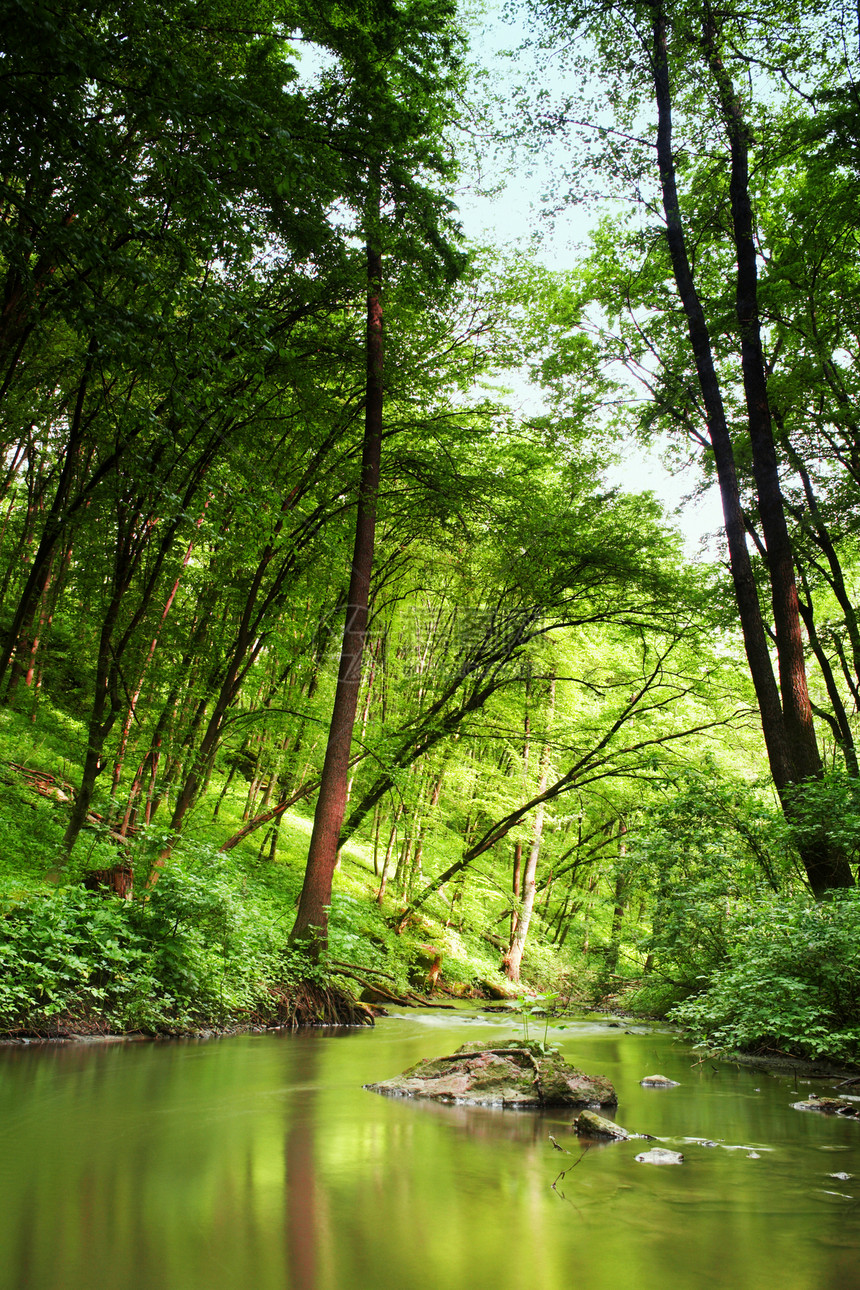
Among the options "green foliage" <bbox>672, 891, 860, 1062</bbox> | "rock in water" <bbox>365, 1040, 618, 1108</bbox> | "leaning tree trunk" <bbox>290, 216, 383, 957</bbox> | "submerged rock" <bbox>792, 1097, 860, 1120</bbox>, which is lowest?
"submerged rock" <bbox>792, 1097, 860, 1120</bbox>

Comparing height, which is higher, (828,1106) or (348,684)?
(348,684)

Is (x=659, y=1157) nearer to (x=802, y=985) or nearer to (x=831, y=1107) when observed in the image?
(x=831, y=1107)

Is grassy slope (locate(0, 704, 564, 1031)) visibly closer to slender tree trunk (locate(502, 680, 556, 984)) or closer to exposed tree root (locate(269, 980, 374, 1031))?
exposed tree root (locate(269, 980, 374, 1031))

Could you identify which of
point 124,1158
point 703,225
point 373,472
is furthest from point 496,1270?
point 703,225

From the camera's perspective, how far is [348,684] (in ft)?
32.9

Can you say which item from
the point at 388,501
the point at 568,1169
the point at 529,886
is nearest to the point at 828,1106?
the point at 568,1169

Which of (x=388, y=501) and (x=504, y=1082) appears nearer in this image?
(x=504, y=1082)

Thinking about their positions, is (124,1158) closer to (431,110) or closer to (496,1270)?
(496,1270)

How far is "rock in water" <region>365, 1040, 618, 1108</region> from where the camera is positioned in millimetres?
4727

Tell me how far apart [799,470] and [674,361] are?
283 cm

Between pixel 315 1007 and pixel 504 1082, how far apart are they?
4.45 metres

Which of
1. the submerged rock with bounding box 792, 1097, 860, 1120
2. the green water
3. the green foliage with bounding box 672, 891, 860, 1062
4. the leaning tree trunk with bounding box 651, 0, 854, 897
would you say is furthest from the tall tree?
the green water

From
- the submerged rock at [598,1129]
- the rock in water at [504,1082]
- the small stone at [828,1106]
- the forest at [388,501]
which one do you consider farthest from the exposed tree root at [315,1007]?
the small stone at [828,1106]

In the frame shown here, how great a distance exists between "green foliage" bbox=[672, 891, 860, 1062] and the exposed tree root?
13.5ft
